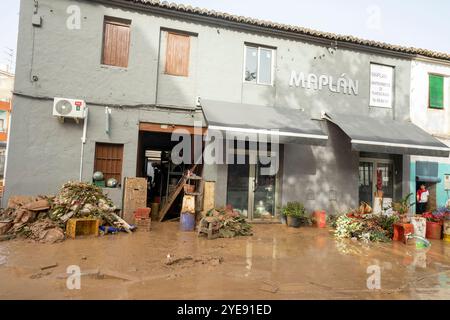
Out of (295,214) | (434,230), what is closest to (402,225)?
(434,230)

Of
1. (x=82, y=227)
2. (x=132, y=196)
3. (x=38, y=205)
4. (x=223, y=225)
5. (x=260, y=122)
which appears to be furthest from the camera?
(x=260, y=122)

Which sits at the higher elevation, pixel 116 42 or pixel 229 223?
pixel 116 42

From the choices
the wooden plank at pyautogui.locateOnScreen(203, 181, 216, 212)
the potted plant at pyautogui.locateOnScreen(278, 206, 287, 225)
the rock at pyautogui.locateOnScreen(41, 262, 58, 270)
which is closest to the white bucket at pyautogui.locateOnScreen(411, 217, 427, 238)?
the potted plant at pyautogui.locateOnScreen(278, 206, 287, 225)

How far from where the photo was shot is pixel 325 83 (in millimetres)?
10648

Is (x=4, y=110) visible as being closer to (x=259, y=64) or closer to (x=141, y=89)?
(x=141, y=89)

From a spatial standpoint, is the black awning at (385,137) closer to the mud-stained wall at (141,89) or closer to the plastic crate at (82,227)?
the mud-stained wall at (141,89)

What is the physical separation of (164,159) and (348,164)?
288 inches

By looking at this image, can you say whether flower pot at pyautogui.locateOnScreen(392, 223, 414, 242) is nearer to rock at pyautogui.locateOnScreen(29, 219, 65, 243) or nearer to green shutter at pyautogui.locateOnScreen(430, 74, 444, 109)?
green shutter at pyautogui.locateOnScreen(430, 74, 444, 109)

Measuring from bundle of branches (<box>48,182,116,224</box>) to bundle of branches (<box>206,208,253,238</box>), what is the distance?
2.77 meters

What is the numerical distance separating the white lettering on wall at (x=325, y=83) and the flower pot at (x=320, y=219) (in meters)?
4.55

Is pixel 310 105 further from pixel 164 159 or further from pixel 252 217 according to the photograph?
pixel 164 159

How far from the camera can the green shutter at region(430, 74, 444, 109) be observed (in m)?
11.8

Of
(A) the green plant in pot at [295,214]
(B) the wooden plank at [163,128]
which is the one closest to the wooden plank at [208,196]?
(B) the wooden plank at [163,128]

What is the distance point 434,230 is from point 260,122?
6.31m
